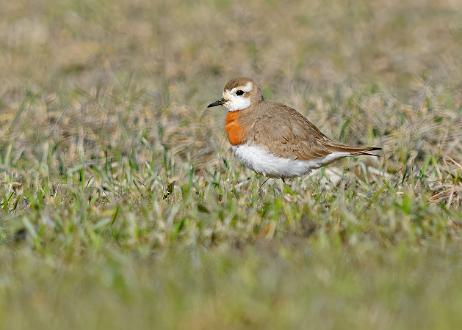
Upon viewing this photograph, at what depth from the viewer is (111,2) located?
14812mm

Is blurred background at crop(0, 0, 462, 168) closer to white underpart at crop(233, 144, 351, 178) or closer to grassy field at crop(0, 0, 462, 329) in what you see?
grassy field at crop(0, 0, 462, 329)

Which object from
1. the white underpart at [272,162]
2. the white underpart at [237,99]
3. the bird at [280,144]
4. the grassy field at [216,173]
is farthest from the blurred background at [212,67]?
the white underpart at [272,162]

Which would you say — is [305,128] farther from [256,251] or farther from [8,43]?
[8,43]

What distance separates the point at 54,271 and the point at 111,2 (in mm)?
9687

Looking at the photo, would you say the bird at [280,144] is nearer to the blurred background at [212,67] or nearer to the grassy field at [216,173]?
the grassy field at [216,173]

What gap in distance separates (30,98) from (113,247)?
4737mm

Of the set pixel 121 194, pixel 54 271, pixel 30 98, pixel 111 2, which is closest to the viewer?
pixel 54 271

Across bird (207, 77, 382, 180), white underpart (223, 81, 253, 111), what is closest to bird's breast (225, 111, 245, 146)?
bird (207, 77, 382, 180)

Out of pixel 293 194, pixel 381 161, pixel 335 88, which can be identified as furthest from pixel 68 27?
pixel 293 194

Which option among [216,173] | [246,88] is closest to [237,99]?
[246,88]

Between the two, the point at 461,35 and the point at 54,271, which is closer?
→ the point at 54,271

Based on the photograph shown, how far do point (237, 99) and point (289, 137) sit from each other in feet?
2.33

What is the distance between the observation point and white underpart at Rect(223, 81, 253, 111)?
27.1 feet

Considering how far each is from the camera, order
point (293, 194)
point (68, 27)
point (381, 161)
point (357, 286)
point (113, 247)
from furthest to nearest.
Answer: point (68, 27) → point (381, 161) → point (293, 194) → point (113, 247) → point (357, 286)
